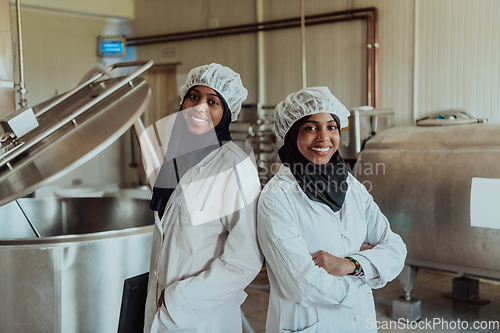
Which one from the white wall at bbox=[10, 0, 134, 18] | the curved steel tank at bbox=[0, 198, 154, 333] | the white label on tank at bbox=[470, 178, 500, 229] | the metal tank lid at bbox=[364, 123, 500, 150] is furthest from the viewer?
the white wall at bbox=[10, 0, 134, 18]

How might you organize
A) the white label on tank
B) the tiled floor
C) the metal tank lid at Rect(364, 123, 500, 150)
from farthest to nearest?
the tiled floor, the metal tank lid at Rect(364, 123, 500, 150), the white label on tank

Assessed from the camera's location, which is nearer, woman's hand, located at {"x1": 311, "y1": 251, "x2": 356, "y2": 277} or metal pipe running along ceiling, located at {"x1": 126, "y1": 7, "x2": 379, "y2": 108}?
woman's hand, located at {"x1": 311, "y1": 251, "x2": 356, "y2": 277}

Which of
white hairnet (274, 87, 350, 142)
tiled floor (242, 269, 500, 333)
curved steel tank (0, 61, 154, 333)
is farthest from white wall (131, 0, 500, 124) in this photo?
white hairnet (274, 87, 350, 142)

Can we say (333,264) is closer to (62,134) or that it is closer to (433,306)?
(62,134)

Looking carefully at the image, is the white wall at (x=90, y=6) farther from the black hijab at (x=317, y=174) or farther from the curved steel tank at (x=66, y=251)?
the black hijab at (x=317, y=174)

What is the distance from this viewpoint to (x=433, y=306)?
11.4 ft

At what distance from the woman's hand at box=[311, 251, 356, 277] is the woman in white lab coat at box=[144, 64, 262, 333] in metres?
0.16

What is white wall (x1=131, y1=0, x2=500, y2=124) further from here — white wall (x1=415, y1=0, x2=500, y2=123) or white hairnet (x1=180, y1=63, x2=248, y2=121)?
white hairnet (x1=180, y1=63, x2=248, y2=121)

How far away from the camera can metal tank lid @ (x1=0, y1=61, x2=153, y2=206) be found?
5.19ft

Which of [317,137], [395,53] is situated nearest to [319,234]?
[317,137]

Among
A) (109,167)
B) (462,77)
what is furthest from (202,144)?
(109,167)

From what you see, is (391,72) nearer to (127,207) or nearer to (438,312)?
(438,312)

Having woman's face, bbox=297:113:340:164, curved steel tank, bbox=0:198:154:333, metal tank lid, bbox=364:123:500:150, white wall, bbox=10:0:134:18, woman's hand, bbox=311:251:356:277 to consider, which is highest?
white wall, bbox=10:0:134:18

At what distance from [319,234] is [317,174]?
0.17m
